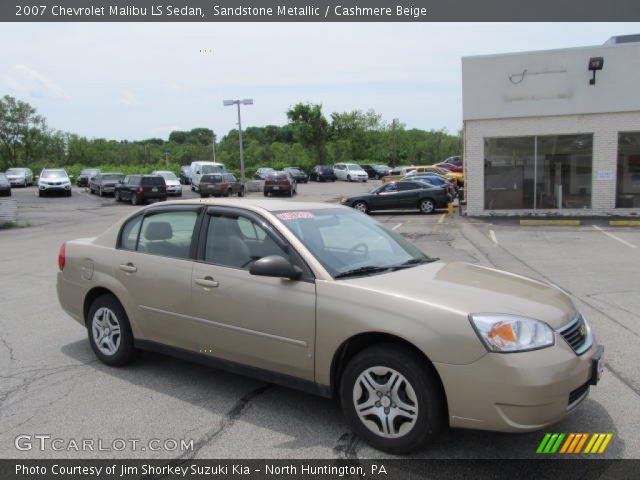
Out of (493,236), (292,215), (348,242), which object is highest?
(292,215)

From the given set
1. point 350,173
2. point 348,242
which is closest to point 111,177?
point 350,173

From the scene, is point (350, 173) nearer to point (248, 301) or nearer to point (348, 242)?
point (348, 242)

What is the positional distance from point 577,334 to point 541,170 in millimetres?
17278

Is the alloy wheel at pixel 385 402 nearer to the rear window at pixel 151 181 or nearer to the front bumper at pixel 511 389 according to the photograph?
the front bumper at pixel 511 389

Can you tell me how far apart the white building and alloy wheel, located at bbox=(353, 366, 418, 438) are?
17.5m

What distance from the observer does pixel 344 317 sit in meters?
3.72

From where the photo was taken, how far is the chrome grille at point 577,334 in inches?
140

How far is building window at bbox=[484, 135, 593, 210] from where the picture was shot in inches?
760

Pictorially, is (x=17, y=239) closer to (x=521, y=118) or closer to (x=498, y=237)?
(x=498, y=237)

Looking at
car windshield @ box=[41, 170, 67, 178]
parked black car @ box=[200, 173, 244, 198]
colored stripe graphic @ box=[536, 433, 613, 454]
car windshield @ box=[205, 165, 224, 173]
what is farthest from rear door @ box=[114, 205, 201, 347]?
car windshield @ box=[41, 170, 67, 178]

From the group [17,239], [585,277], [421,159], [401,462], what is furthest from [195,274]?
[421,159]

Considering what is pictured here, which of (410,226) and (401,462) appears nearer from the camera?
(401,462)

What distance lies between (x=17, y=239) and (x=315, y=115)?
4945 centimetres

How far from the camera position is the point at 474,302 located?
3.56 metres
